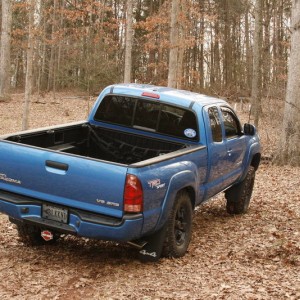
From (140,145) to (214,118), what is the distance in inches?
44.8

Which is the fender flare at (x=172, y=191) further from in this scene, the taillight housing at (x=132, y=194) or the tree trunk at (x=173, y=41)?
the tree trunk at (x=173, y=41)

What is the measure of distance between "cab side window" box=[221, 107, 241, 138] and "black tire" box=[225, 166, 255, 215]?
953mm

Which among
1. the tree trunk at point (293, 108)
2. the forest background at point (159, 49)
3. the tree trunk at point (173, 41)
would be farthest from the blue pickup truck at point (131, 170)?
the tree trunk at point (173, 41)

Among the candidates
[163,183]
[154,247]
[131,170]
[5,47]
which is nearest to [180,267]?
[154,247]

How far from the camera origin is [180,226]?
592cm

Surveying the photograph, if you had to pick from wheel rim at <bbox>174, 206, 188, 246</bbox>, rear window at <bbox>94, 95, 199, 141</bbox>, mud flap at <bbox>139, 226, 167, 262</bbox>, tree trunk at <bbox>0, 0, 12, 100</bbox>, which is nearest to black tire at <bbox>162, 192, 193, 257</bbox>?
wheel rim at <bbox>174, 206, 188, 246</bbox>

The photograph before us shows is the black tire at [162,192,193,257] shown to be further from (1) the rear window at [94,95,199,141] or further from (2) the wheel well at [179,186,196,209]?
(1) the rear window at [94,95,199,141]

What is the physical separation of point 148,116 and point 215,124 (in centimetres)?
97

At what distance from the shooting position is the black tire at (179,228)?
5.56 metres

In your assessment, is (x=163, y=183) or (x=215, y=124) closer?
(x=163, y=183)

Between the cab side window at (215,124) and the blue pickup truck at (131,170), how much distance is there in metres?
0.02

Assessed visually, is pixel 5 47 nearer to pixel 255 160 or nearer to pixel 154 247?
pixel 255 160

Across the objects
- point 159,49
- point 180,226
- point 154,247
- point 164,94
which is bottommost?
point 154,247

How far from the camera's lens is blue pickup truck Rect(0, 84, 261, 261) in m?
4.83
